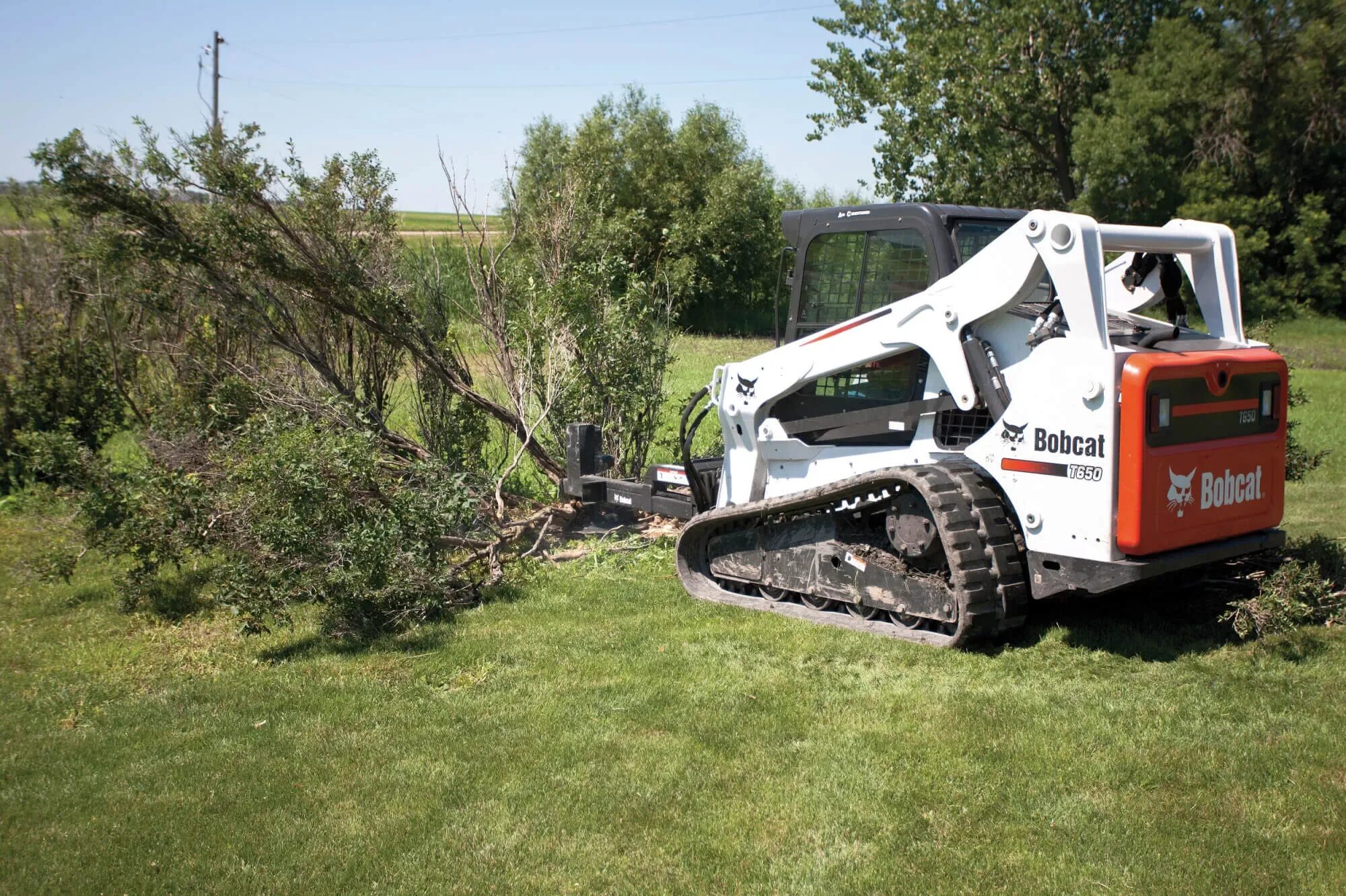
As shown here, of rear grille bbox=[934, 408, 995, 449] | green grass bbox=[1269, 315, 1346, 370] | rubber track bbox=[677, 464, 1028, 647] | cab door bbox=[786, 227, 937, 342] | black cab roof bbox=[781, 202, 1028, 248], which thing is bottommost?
green grass bbox=[1269, 315, 1346, 370]

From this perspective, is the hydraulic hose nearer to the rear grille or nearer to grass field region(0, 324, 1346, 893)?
grass field region(0, 324, 1346, 893)

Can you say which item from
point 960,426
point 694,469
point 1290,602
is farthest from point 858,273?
point 1290,602

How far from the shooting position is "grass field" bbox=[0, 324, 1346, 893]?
172 inches

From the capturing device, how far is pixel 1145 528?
577 cm

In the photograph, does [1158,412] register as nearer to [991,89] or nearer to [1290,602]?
[1290,602]

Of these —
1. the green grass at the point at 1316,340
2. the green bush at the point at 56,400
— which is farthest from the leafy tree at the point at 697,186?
the green bush at the point at 56,400

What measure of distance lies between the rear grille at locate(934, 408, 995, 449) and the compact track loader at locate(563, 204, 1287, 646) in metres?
0.02

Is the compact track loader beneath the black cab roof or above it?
beneath

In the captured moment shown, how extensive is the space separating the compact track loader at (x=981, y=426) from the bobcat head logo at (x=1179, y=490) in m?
0.01

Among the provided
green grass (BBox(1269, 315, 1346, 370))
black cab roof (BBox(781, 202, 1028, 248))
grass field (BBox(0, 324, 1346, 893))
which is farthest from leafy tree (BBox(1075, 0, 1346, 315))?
grass field (BBox(0, 324, 1346, 893))

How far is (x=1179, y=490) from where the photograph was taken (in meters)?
5.92

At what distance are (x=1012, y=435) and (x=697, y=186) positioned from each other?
30.3 metres

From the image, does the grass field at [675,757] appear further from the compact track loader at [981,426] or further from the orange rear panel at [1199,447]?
the orange rear panel at [1199,447]

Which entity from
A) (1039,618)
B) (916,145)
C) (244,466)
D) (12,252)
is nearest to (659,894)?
(1039,618)
